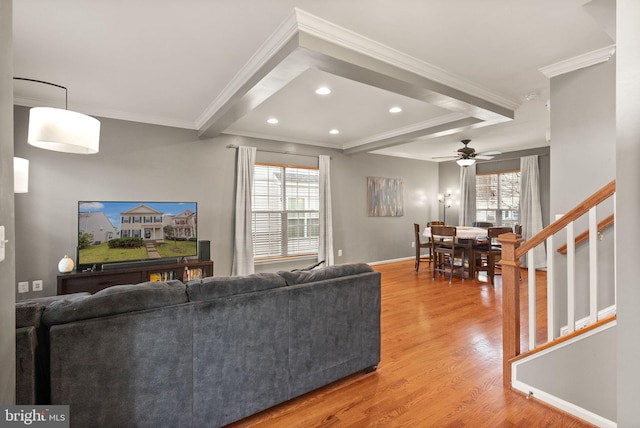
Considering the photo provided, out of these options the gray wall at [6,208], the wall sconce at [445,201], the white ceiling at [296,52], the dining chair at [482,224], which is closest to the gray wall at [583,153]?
the white ceiling at [296,52]

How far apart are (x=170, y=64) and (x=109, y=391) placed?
259 centimetres

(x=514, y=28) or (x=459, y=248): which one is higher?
(x=514, y=28)

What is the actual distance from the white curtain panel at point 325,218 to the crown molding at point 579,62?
3.84m

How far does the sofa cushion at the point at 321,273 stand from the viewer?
199 centimetres

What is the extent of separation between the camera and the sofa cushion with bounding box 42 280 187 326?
138 cm

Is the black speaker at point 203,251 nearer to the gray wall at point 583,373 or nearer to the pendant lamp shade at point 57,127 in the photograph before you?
the pendant lamp shade at point 57,127

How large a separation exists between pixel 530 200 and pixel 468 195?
1378mm

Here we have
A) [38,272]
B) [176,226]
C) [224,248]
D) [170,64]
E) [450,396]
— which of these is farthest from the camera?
[224,248]

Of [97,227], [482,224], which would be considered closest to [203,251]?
[97,227]

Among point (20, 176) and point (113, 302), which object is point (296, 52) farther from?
point (20, 176)

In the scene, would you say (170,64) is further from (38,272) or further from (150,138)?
(38,272)

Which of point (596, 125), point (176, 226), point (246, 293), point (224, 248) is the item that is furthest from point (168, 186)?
point (596, 125)

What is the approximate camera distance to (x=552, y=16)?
2064 millimetres

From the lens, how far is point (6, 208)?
987 mm
